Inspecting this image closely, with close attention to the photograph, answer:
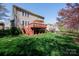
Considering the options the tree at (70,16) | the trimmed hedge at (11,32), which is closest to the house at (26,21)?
the trimmed hedge at (11,32)

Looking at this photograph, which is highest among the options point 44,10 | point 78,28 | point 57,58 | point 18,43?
point 44,10

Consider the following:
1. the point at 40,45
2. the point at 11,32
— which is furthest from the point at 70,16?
the point at 11,32

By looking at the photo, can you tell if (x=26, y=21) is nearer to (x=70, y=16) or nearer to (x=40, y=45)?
(x=40, y=45)

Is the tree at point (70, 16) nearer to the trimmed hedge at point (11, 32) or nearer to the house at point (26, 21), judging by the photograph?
the house at point (26, 21)

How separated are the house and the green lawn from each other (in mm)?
64

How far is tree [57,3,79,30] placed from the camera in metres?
Result: 2.26

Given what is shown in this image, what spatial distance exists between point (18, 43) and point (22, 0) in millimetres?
431

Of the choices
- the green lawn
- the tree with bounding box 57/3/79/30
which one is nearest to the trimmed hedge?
the green lawn

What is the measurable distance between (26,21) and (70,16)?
450 millimetres

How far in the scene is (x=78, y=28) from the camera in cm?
228

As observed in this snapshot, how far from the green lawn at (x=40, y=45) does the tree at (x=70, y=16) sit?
12 centimetres

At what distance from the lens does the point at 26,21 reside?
2.30 m

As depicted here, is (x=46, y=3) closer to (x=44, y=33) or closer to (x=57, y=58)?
(x=44, y=33)

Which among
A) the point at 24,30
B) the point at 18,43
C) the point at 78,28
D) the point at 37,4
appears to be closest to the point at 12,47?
the point at 18,43
